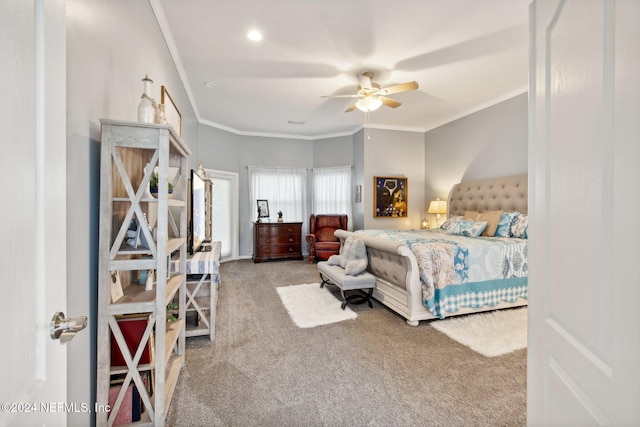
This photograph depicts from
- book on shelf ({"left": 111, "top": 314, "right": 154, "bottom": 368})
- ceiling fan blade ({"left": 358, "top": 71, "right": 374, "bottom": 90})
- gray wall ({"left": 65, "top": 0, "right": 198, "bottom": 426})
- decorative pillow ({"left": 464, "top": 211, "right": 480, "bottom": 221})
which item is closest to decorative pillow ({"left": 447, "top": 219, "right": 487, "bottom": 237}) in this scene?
decorative pillow ({"left": 464, "top": 211, "right": 480, "bottom": 221})

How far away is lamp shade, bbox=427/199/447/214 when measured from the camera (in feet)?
17.7

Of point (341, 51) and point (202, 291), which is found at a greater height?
point (341, 51)

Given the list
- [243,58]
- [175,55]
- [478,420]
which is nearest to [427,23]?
[243,58]

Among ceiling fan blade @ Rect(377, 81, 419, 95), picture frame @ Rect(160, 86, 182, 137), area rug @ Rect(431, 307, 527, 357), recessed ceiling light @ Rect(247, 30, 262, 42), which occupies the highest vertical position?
recessed ceiling light @ Rect(247, 30, 262, 42)

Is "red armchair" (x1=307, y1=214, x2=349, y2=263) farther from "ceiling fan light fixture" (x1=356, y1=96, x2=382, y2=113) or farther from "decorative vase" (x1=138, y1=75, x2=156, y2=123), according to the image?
"decorative vase" (x1=138, y1=75, x2=156, y2=123)

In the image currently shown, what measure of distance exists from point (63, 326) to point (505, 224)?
438cm

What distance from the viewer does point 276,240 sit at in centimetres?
623

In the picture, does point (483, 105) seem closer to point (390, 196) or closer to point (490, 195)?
point (490, 195)

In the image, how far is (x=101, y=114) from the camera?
4.74 feet

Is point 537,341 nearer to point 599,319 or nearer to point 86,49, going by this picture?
point 599,319

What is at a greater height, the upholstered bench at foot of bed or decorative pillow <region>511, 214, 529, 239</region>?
decorative pillow <region>511, 214, 529, 239</region>

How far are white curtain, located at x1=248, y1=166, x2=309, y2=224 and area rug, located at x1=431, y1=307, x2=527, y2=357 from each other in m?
4.37

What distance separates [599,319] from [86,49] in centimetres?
202

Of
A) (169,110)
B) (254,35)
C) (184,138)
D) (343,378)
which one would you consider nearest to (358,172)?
(184,138)
